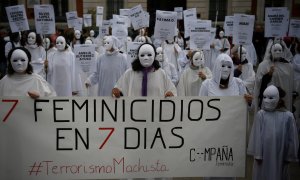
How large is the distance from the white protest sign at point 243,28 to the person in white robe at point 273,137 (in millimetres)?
2612

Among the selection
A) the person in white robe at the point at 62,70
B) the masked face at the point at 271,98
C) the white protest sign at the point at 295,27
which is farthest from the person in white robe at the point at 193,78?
the person in white robe at the point at 62,70

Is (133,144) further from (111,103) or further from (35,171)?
(35,171)

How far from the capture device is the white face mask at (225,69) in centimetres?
516

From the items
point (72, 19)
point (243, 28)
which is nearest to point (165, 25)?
point (243, 28)

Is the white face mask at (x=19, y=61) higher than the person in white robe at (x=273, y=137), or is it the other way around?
the white face mask at (x=19, y=61)

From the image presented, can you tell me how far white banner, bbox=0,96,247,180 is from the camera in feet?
14.0

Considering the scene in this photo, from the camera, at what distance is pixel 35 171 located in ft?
14.1

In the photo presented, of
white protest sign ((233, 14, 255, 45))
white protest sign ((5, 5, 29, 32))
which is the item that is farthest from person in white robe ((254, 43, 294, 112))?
white protest sign ((5, 5, 29, 32))

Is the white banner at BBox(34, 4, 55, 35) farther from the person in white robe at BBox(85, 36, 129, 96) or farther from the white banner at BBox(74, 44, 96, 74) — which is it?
the person in white robe at BBox(85, 36, 129, 96)

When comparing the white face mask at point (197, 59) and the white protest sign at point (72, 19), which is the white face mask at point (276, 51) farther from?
the white protest sign at point (72, 19)

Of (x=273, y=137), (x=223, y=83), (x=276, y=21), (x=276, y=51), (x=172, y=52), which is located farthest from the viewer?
(x=172, y=52)

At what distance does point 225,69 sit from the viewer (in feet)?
16.9

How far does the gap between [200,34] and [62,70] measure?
2.85m

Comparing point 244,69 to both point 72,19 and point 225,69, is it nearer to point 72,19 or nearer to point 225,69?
point 225,69
